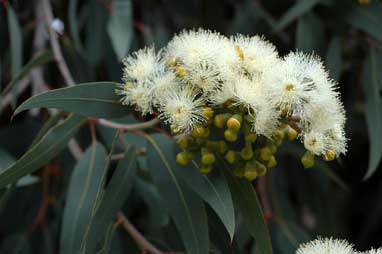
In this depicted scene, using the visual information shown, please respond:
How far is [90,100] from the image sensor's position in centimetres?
149

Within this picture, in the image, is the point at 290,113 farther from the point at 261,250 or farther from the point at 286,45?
the point at 286,45

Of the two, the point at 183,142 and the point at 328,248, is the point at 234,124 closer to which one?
the point at 183,142

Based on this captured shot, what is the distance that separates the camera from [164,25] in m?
2.91

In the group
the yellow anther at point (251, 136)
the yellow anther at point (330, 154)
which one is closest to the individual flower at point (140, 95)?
the yellow anther at point (251, 136)

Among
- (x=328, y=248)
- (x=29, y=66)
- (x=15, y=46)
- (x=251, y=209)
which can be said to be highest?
(x=15, y=46)

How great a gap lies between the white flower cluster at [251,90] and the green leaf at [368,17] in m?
0.71

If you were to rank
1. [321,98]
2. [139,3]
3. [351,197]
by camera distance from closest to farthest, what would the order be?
[321,98] → [139,3] → [351,197]

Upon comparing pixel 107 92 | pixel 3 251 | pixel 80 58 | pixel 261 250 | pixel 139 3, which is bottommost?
pixel 261 250

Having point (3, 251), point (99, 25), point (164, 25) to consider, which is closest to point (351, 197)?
point (164, 25)

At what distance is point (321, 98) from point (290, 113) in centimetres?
6

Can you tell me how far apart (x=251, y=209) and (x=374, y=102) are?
713 mm

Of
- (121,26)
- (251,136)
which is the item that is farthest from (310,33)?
(251,136)

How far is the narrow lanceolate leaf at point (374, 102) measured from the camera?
179cm

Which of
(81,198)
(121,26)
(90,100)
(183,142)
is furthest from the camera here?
(121,26)
